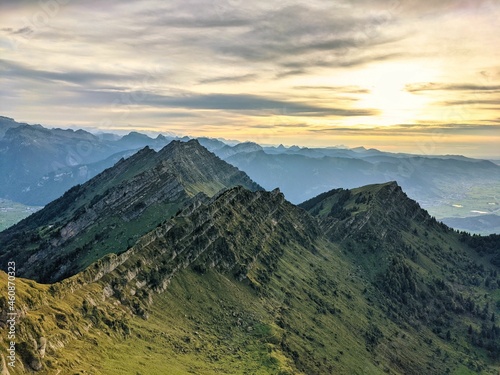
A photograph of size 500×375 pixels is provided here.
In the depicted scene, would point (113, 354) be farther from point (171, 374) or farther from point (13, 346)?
point (13, 346)

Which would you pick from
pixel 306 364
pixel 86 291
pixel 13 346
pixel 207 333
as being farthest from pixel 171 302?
pixel 13 346

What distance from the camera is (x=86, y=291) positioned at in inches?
4993

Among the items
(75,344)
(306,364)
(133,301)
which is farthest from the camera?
(306,364)

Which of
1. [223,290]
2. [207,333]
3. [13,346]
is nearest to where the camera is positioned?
[13,346]

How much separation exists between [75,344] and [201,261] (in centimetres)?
9493

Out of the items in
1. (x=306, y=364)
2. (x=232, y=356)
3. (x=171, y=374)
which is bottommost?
(x=306, y=364)

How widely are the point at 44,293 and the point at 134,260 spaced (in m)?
53.9

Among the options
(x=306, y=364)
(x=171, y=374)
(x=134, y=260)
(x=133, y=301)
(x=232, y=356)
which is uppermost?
(x=134, y=260)

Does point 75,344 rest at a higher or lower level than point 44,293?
lower

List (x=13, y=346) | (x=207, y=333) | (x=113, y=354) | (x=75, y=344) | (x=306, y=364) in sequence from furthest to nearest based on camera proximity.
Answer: (x=306, y=364), (x=207, y=333), (x=113, y=354), (x=75, y=344), (x=13, y=346)

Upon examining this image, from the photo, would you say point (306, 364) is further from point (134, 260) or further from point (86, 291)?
point (86, 291)

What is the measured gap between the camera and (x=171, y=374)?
114 m

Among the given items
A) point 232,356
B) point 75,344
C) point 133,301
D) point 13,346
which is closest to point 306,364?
point 232,356

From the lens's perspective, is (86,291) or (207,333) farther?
(207,333)
